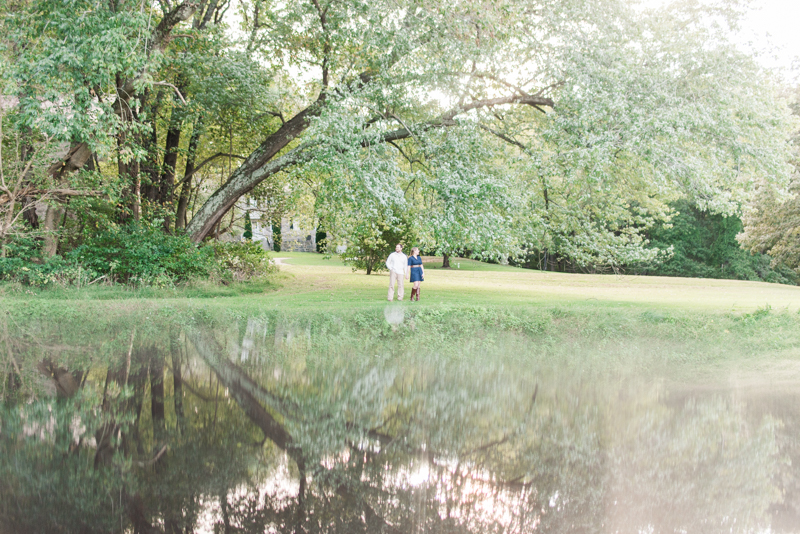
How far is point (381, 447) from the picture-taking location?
4559mm

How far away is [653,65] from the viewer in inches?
537

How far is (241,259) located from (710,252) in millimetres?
43849

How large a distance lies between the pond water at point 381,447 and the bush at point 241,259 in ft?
37.9

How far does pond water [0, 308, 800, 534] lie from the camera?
139 inches

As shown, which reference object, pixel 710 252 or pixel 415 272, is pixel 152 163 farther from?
pixel 710 252

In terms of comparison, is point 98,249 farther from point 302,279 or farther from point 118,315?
point 302,279

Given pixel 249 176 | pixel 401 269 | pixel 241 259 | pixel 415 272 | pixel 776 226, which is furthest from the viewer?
pixel 776 226

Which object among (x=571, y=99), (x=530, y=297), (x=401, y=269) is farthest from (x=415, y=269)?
(x=571, y=99)

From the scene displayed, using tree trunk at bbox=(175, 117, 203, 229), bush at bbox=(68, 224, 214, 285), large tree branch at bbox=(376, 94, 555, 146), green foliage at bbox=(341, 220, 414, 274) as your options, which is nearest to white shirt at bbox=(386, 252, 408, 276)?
large tree branch at bbox=(376, 94, 555, 146)

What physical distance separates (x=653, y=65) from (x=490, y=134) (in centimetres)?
464

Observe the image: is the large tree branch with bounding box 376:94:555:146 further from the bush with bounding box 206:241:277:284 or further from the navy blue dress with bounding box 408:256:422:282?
the bush with bounding box 206:241:277:284

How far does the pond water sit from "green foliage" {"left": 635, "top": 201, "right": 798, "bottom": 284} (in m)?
45.8

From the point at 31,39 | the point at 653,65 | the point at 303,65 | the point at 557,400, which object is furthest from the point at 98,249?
the point at 653,65

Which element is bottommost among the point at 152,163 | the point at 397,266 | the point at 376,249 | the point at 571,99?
the point at 397,266
